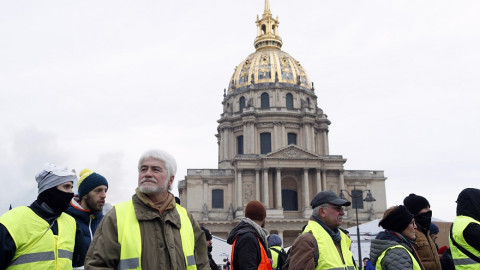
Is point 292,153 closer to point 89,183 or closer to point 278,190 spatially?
point 278,190

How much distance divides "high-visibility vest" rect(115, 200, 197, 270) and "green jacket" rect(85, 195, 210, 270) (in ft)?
Result: 0.13

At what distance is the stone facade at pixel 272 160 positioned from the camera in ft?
174

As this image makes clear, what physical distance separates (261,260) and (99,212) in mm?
2076

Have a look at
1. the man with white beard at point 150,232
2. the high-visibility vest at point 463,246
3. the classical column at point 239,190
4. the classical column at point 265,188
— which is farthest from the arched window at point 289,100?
the man with white beard at point 150,232

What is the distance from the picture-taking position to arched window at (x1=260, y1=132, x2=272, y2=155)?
59.3 m

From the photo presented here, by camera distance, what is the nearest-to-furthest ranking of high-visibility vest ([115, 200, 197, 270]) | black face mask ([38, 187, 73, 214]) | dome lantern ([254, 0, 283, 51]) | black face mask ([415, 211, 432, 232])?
1. high-visibility vest ([115, 200, 197, 270])
2. black face mask ([38, 187, 73, 214])
3. black face mask ([415, 211, 432, 232])
4. dome lantern ([254, 0, 283, 51])

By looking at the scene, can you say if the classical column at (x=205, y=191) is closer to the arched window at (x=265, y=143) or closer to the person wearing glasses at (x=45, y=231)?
the arched window at (x=265, y=143)

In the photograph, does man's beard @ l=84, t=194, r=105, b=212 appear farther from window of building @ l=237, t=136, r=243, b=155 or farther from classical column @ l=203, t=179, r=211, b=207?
window of building @ l=237, t=136, r=243, b=155

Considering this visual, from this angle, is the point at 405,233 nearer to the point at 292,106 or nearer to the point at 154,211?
the point at 154,211

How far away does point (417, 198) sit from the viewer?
6.96 meters

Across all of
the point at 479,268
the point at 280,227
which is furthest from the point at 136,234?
the point at 280,227

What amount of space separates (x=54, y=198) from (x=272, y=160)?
159 ft

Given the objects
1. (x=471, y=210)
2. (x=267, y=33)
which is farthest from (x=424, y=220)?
(x=267, y=33)

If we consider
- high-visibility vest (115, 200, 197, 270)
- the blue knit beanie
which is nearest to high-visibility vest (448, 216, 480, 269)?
high-visibility vest (115, 200, 197, 270)
